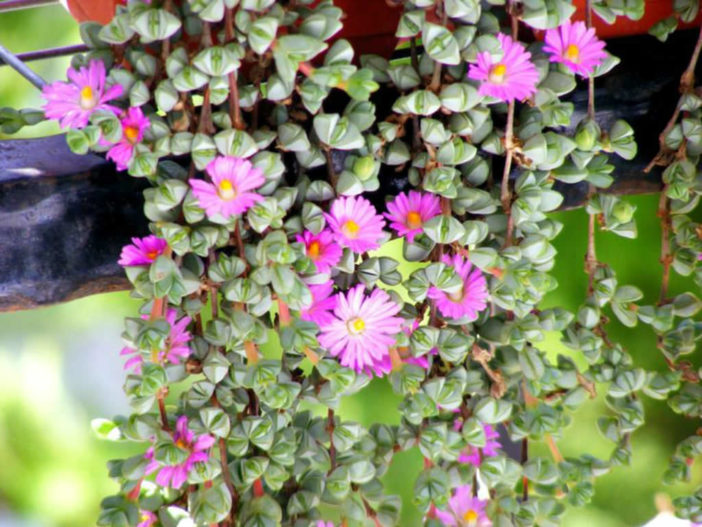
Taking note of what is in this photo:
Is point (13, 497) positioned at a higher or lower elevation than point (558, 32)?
lower

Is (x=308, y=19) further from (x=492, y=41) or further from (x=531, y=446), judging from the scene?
(x=531, y=446)

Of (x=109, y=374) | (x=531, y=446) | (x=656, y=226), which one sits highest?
(x=656, y=226)

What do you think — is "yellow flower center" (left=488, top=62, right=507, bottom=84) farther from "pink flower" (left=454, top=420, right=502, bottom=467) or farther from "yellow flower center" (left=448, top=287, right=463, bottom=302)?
"pink flower" (left=454, top=420, right=502, bottom=467)

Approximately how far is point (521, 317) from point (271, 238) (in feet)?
0.73

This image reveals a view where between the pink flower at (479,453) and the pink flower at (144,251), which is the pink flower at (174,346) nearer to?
the pink flower at (144,251)

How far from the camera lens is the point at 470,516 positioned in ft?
2.34

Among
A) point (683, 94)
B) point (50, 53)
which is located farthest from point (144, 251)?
point (683, 94)

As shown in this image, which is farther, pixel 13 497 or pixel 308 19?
pixel 13 497

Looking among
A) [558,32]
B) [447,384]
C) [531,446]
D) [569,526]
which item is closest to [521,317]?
[447,384]

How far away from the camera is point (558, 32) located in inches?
22.6

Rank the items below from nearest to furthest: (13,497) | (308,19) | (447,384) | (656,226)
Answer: (308,19)
(447,384)
(656,226)
(13,497)

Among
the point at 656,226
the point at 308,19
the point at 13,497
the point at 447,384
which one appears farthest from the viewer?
the point at 13,497

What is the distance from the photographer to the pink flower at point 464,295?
610 mm

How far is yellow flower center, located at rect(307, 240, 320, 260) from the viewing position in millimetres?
571
